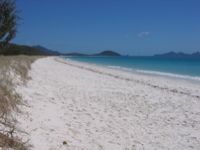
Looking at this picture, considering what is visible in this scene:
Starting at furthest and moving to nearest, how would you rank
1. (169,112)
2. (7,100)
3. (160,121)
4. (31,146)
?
(169,112), (160,121), (7,100), (31,146)

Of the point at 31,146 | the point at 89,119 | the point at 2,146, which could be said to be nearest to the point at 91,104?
the point at 89,119

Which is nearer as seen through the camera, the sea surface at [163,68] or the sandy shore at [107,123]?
the sandy shore at [107,123]

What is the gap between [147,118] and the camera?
5395mm

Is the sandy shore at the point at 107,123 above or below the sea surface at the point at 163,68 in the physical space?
below

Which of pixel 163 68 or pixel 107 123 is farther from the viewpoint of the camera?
pixel 163 68

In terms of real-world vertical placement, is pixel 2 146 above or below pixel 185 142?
above

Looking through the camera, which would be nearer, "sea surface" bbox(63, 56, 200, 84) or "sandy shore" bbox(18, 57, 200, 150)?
"sandy shore" bbox(18, 57, 200, 150)

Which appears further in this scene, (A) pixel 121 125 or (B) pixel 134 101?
(B) pixel 134 101

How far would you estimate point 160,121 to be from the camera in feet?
17.2

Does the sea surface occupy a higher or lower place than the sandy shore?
higher

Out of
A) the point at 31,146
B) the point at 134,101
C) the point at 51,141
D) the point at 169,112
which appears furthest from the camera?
the point at 134,101

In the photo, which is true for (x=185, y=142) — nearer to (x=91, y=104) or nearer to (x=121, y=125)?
(x=121, y=125)

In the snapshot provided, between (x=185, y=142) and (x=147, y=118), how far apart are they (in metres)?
1.35

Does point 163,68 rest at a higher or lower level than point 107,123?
higher
